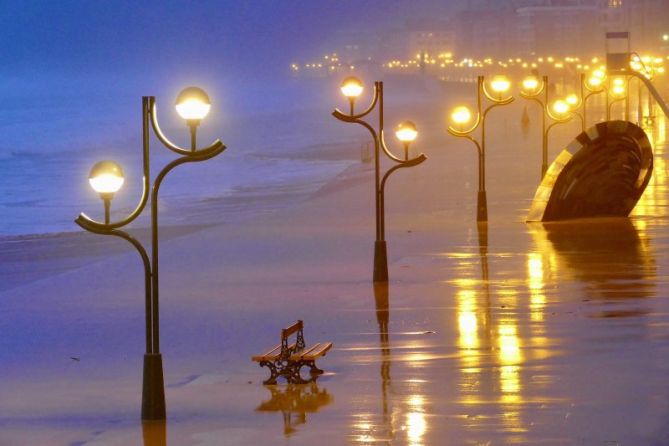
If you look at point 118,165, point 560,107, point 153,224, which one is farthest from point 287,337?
point 560,107

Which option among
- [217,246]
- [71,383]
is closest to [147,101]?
[71,383]

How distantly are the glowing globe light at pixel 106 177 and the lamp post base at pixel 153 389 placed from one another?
1667 mm

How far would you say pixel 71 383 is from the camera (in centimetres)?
1614

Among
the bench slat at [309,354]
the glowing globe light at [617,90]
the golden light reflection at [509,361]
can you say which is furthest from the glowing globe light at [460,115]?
the glowing globe light at [617,90]

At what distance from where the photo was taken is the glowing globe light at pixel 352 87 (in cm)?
2295

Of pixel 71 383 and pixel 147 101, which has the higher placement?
pixel 147 101

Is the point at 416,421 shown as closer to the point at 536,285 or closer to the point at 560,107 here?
the point at 536,285

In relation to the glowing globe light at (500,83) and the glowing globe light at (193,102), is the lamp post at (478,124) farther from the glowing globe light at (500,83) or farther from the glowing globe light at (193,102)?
the glowing globe light at (193,102)

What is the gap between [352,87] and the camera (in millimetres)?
23016

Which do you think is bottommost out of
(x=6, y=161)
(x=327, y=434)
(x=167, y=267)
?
(x=327, y=434)

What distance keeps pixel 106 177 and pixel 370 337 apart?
609 cm

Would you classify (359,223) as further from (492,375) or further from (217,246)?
(492,375)

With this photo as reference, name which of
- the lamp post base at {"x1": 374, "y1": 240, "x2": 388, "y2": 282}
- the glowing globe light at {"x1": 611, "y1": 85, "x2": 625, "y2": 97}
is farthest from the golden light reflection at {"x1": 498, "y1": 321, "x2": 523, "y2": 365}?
the glowing globe light at {"x1": 611, "y1": 85, "x2": 625, "y2": 97}

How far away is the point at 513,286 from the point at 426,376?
758 centimetres
